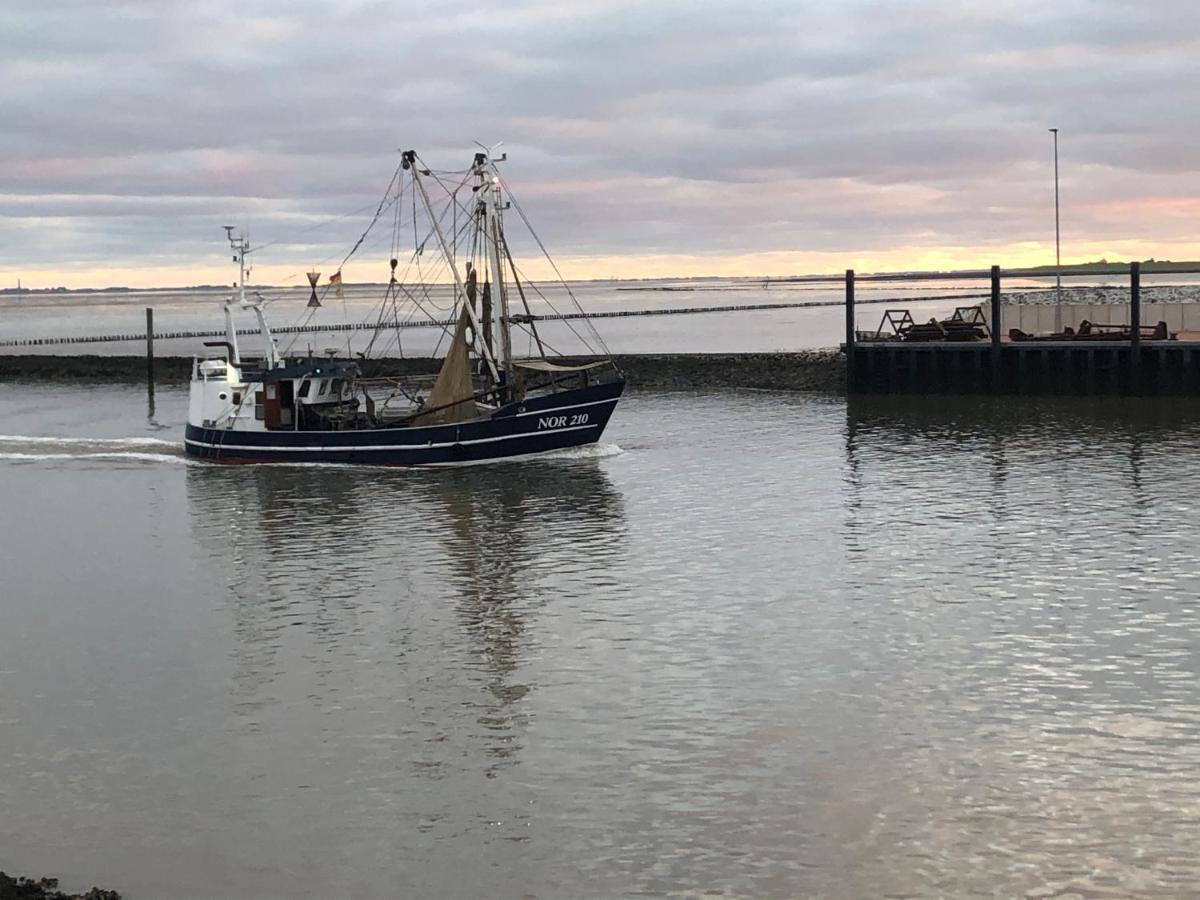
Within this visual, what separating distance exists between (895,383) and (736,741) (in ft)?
168

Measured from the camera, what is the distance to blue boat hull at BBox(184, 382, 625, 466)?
150 ft

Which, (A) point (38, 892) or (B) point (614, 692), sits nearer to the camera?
(A) point (38, 892)

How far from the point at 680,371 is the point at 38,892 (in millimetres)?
67369

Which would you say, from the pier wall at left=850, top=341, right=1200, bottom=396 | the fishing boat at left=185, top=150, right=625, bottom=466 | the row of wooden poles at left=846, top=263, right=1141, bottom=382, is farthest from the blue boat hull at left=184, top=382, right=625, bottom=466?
the pier wall at left=850, top=341, right=1200, bottom=396

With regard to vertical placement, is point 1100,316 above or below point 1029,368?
above

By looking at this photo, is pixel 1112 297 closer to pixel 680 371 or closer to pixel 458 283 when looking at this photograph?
pixel 680 371

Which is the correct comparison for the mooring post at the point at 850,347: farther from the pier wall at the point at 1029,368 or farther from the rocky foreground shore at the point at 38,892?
the rocky foreground shore at the point at 38,892

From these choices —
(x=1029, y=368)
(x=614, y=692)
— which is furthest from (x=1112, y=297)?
(x=614, y=692)

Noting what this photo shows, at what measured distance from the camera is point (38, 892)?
13148 millimetres

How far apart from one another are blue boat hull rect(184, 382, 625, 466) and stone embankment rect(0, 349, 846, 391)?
25.0 metres

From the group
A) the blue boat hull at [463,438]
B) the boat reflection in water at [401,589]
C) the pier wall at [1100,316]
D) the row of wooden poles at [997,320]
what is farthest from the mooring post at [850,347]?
the boat reflection in water at [401,589]

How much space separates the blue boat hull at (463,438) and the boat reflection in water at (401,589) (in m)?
0.73

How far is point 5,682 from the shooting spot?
21234 millimetres

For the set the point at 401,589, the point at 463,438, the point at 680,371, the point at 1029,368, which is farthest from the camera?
the point at 680,371
